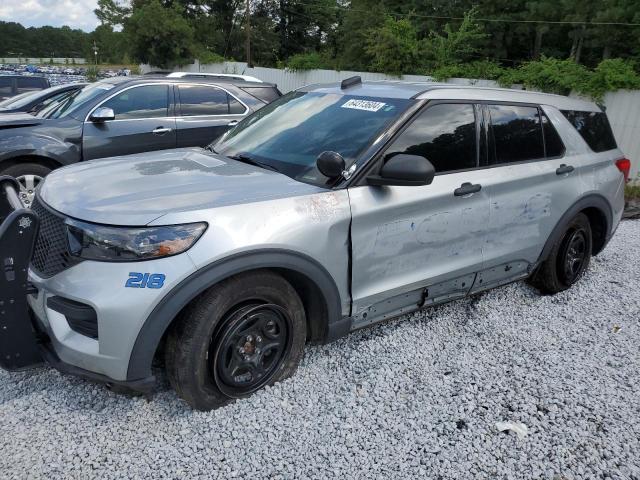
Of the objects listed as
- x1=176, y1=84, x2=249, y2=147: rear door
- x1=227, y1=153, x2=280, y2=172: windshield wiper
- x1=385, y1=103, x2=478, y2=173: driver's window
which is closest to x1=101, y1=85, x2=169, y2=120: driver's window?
x1=176, y1=84, x2=249, y2=147: rear door

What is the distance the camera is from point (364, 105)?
3.30 metres

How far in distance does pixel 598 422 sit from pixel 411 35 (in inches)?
777

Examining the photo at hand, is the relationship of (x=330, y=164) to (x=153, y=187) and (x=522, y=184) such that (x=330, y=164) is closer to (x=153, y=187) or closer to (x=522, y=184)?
(x=153, y=187)

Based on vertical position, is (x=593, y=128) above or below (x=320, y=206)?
above

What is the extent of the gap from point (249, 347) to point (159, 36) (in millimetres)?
38344

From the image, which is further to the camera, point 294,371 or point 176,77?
point 176,77

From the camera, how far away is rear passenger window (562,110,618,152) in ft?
14.1

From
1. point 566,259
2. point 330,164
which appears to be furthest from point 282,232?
point 566,259

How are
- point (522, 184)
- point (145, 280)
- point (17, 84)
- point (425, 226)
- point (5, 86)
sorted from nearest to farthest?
1. point (145, 280)
2. point (425, 226)
3. point (522, 184)
4. point (5, 86)
5. point (17, 84)

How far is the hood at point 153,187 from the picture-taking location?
2400 millimetres

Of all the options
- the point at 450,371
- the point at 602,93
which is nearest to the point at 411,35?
the point at 602,93

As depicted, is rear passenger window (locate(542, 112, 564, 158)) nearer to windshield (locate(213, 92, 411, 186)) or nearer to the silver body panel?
the silver body panel

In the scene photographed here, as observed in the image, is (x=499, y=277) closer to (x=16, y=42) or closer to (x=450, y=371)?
(x=450, y=371)

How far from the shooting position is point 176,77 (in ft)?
22.7
